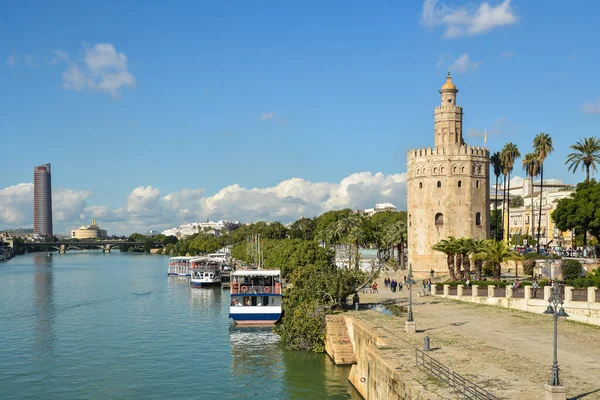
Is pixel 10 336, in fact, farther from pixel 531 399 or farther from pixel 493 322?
pixel 531 399

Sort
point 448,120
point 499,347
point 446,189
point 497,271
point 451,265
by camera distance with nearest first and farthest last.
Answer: point 499,347 < point 497,271 < point 451,265 < point 446,189 < point 448,120

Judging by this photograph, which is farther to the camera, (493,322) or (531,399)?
(493,322)

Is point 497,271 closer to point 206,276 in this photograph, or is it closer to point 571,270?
point 571,270

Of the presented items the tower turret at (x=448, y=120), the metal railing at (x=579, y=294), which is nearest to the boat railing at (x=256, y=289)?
the metal railing at (x=579, y=294)

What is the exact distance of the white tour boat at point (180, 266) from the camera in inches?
4201

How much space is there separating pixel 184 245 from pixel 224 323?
456 feet

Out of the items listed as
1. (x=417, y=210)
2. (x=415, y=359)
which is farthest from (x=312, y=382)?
(x=417, y=210)

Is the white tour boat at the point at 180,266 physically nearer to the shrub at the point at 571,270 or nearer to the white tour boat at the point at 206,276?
the white tour boat at the point at 206,276

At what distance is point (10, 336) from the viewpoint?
1810 inches

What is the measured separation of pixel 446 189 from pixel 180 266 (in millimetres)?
57862

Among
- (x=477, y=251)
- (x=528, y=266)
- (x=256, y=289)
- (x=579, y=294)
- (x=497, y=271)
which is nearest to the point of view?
(x=579, y=294)

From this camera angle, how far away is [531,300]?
125ft

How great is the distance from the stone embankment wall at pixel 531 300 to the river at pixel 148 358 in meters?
12.5

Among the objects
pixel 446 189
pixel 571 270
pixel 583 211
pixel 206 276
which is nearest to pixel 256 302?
pixel 571 270
